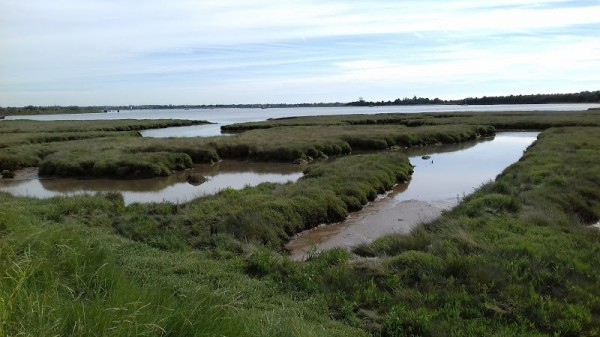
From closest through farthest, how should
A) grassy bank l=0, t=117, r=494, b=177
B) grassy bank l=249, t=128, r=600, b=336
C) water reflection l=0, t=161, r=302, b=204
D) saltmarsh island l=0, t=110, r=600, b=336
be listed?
saltmarsh island l=0, t=110, r=600, b=336 → grassy bank l=249, t=128, r=600, b=336 → water reflection l=0, t=161, r=302, b=204 → grassy bank l=0, t=117, r=494, b=177

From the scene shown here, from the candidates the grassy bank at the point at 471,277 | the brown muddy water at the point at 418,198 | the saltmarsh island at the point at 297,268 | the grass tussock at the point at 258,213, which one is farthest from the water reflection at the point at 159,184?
the grassy bank at the point at 471,277

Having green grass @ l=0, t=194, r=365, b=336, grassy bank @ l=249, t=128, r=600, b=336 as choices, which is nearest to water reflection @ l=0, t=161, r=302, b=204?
green grass @ l=0, t=194, r=365, b=336

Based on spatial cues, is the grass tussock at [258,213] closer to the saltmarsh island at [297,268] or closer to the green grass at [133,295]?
the saltmarsh island at [297,268]

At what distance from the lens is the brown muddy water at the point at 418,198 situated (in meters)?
13.9

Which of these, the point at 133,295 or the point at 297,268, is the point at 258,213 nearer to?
the point at 297,268

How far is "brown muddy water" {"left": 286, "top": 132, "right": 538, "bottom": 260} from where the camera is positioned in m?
13.9

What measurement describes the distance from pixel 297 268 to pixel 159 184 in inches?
709

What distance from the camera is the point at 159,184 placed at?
84.6ft

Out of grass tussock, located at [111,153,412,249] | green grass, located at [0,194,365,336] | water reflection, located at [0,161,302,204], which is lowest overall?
water reflection, located at [0,161,302,204]

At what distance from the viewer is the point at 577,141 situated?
30172mm

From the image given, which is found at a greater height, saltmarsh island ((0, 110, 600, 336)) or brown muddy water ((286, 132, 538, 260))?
saltmarsh island ((0, 110, 600, 336))

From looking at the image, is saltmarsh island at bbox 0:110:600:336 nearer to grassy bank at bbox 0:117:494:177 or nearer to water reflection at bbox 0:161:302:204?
water reflection at bbox 0:161:302:204

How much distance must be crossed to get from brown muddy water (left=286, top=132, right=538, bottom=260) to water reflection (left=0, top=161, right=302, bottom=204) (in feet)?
22.1

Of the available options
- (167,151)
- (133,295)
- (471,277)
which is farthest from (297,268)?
(167,151)
